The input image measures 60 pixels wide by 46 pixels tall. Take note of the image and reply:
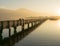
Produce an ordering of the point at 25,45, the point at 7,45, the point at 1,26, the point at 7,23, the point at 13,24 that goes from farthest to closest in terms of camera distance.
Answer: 1. the point at 13,24
2. the point at 7,23
3. the point at 1,26
4. the point at 25,45
5. the point at 7,45

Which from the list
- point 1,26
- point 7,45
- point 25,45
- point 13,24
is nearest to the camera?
point 7,45

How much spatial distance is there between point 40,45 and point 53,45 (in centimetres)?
119

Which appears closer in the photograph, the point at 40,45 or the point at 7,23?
the point at 40,45

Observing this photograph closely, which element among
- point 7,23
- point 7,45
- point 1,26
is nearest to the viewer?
point 7,45

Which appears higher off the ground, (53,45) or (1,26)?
(1,26)

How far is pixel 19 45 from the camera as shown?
16094 millimetres

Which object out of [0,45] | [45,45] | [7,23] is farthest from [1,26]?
[45,45]

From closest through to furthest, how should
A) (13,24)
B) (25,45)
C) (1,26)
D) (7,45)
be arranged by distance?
(7,45) < (25,45) < (1,26) < (13,24)

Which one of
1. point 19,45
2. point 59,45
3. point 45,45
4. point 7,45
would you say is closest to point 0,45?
point 7,45

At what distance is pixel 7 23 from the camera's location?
20953 mm

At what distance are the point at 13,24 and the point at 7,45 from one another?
850 centimetres

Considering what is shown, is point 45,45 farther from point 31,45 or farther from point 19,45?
point 19,45

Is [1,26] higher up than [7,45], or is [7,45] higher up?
[1,26]

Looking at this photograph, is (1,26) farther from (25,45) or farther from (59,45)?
(59,45)
